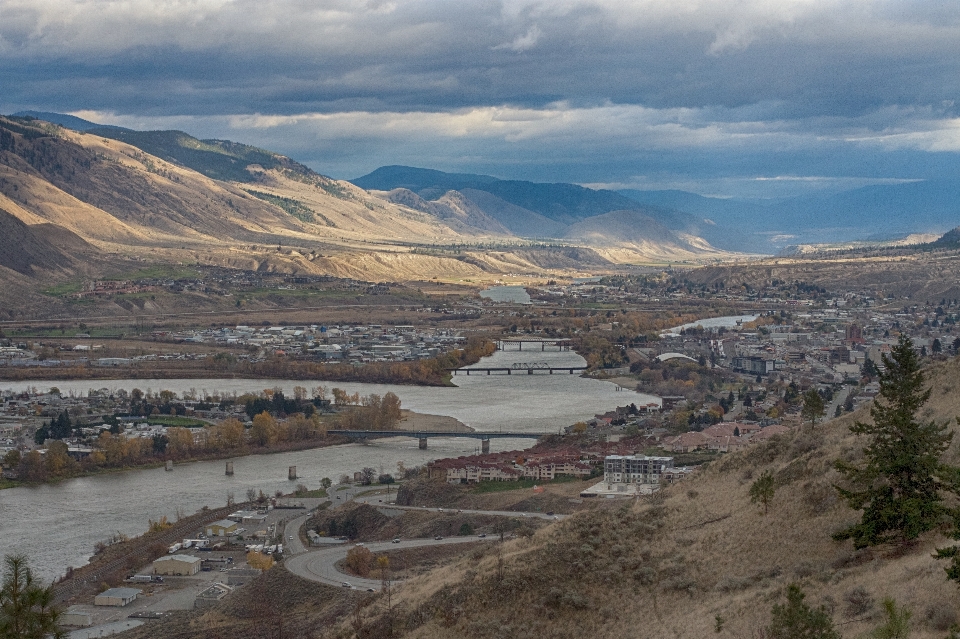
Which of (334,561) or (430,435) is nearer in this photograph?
(334,561)

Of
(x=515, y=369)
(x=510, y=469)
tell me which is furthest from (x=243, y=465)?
(x=515, y=369)

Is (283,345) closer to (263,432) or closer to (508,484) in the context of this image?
(263,432)

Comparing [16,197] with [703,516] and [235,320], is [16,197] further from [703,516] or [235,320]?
[703,516]

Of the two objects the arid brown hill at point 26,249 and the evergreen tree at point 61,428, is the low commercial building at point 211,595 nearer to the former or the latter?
the evergreen tree at point 61,428

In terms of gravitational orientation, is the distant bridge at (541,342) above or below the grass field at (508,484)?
above

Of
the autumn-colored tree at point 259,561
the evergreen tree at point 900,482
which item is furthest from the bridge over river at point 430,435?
the evergreen tree at point 900,482

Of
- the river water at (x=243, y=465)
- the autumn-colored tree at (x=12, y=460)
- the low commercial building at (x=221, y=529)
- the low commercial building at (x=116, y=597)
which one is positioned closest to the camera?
the low commercial building at (x=116, y=597)

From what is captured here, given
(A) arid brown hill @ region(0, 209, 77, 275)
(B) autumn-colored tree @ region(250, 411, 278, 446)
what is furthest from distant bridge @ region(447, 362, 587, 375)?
(A) arid brown hill @ region(0, 209, 77, 275)

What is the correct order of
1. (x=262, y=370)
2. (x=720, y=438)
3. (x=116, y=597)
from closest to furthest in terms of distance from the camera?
(x=116, y=597), (x=720, y=438), (x=262, y=370)
